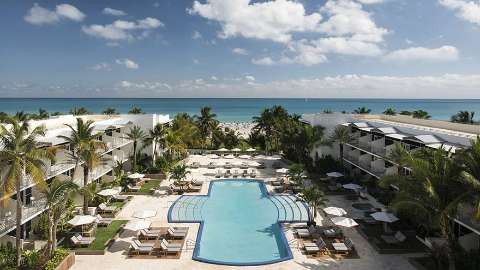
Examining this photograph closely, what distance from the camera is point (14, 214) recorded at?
776 inches

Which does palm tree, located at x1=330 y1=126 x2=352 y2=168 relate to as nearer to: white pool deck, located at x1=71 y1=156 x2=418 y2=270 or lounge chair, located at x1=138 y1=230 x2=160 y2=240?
white pool deck, located at x1=71 y1=156 x2=418 y2=270

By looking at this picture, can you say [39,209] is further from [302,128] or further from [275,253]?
[302,128]

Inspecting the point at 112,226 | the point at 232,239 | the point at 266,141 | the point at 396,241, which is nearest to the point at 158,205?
the point at 112,226

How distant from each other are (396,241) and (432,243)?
2.97 metres

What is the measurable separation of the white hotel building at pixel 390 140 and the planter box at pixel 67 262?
64.5ft

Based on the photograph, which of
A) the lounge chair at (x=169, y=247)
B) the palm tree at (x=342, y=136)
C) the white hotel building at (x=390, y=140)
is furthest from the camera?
the palm tree at (x=342, y=136)

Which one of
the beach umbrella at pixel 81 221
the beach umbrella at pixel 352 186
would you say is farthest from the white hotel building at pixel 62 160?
the beach umbrella at pixel 352 186

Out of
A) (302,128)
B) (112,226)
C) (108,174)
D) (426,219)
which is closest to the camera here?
(426,219)

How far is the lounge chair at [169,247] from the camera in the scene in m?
20.0

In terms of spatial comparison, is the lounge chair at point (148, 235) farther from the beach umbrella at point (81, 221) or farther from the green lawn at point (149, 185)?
the green lawn at point (149, 185)

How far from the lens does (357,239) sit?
22.2 metres

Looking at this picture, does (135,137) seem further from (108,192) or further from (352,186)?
(352,186)

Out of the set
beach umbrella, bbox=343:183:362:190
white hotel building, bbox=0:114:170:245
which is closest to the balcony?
white hotel building, bbox=0:114:170:245

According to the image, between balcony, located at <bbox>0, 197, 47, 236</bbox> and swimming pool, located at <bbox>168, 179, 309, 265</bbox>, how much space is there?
337 inches
